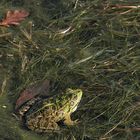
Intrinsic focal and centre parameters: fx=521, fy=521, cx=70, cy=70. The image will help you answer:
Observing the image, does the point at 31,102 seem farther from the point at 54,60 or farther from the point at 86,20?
the point at 86,20

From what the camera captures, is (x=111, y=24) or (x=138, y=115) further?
(x=111, y=24)

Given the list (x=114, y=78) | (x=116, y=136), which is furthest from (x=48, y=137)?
(x=114, y=78)

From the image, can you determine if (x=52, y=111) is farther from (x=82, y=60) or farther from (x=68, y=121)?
(x=82, y=60)

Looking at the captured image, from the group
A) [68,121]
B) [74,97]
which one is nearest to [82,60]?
[74,97]

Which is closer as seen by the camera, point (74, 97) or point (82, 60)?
point (74, 97)

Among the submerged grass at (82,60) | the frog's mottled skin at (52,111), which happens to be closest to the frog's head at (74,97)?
the frog's mottled skin at (52,111)

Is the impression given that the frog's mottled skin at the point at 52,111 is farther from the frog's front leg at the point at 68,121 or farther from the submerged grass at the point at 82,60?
the submerged grass at the point at 82,60
